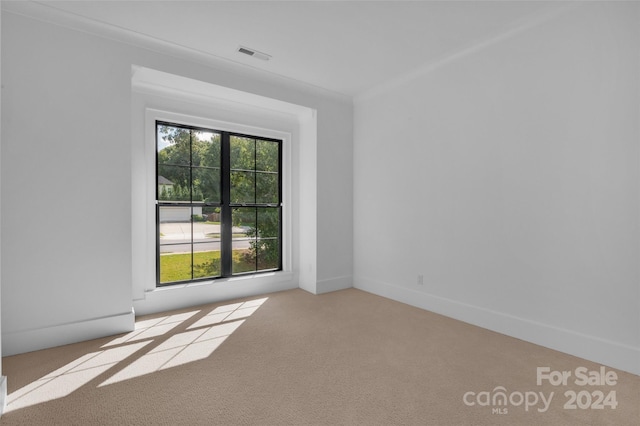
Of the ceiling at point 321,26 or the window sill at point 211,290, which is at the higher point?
the ceiling at point 321,26

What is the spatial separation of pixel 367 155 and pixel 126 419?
13.0 ft

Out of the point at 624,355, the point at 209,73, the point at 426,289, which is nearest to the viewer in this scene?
the point at 624,355

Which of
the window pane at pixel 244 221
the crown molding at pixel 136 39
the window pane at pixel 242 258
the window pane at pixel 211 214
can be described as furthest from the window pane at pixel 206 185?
the crown molding at pixel 136 39

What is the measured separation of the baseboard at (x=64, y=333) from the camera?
8.68 ft

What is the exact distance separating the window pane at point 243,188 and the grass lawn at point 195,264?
747 millimetres

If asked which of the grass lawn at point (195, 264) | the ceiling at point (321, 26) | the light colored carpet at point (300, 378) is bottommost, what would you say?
the light colored carpet at point (300, 378)

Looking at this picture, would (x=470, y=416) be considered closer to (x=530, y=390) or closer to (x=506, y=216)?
(x=530, y=390)

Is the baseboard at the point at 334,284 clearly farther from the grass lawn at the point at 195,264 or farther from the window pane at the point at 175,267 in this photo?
the window pane at the point at 175,267

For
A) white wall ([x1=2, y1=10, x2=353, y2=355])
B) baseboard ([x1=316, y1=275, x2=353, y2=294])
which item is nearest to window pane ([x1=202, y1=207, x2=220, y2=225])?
white wall ([x1=2, y1=10, x2=353, y2=355])

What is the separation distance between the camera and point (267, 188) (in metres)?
4.79

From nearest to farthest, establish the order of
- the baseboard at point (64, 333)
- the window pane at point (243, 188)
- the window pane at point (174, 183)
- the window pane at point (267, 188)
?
1. the baseboard at point (64, 333)
2. the window pane at point (174, 183)
3. the window pane at point (243, 188)
4. the window pane at point (267, 188)

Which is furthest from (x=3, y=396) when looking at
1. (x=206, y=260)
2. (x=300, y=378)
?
(x=206, y=260)

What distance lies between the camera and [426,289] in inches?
153

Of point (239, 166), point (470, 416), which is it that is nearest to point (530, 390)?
point (470, 416)
